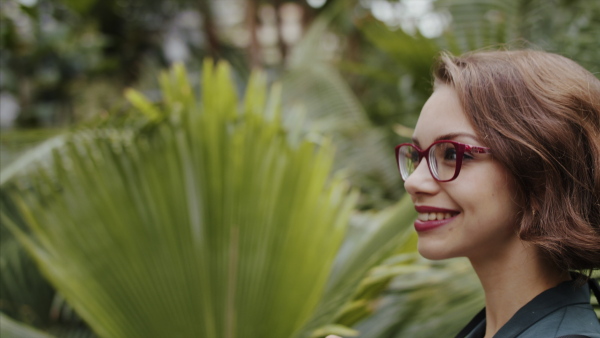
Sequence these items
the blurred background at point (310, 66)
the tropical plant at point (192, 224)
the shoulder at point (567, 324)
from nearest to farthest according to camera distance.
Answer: the shoulder at point (567, 324)
the tropical plant at point (192, 224)
the blurred background at point (310, 66)

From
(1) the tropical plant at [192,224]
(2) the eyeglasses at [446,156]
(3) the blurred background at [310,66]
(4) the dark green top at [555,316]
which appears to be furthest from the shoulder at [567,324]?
(1) the tropical plant at [192,224]

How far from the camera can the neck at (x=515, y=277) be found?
82cm

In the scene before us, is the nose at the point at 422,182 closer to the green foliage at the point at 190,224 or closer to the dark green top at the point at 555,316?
the dark green top at the point at 555,316

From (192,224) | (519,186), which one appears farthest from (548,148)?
(192,224)

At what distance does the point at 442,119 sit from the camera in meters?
0.84

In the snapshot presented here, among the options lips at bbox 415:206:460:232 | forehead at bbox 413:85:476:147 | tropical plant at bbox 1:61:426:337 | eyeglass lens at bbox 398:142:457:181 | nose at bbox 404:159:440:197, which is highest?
forehead at bbox 413:85:476:147

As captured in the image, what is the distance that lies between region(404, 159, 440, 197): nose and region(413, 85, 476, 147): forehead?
0.13ft

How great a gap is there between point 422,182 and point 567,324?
0.86ft

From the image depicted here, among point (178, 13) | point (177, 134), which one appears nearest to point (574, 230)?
point (177, 134)

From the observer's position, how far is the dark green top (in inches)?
28.1

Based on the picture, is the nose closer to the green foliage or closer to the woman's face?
the woman's face

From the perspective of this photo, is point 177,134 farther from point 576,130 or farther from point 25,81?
point 25,81

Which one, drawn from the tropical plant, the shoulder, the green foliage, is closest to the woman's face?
the shoulder

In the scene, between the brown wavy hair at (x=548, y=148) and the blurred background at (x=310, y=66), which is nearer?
the brown wavy hair at (x=548, y=148)
